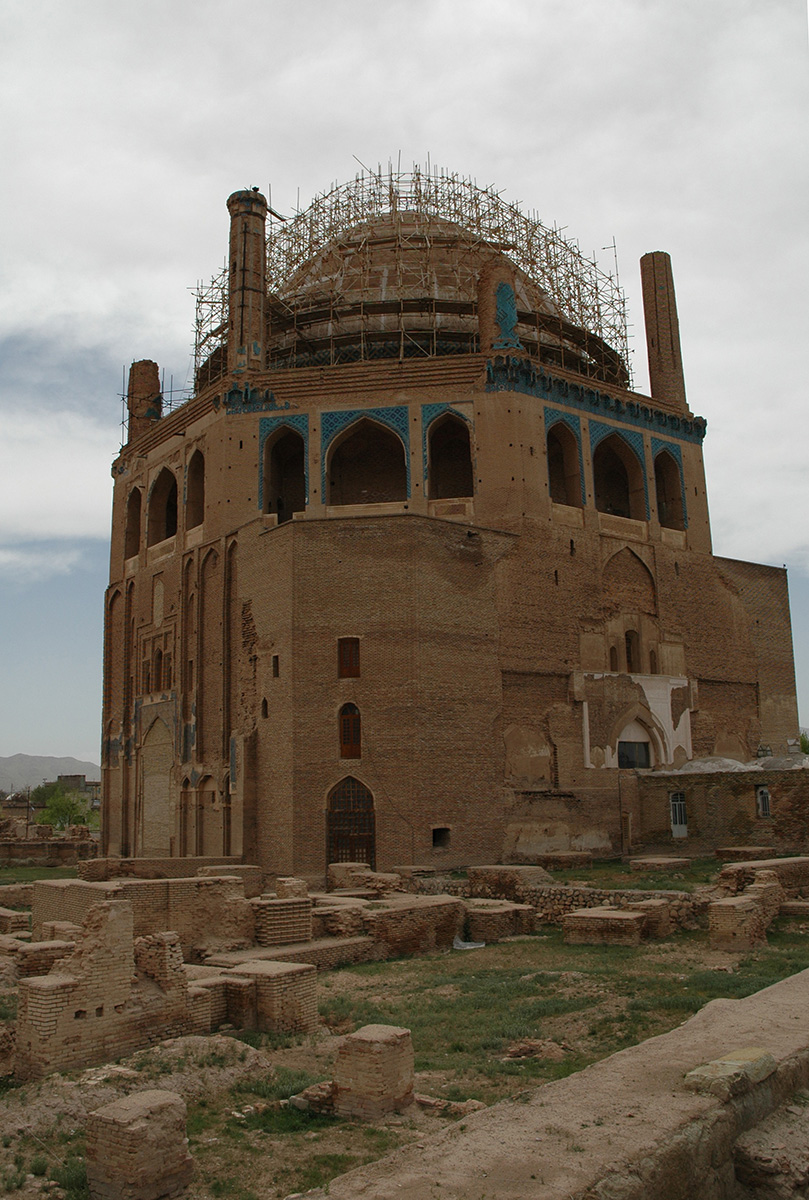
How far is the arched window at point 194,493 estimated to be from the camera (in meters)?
26.5

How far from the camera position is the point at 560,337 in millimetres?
28438

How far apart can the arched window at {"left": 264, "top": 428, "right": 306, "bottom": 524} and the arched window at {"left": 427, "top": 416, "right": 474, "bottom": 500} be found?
3.35m

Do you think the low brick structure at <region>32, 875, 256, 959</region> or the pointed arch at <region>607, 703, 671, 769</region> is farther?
the pointed arch at <region>607, 703, 671, 769</region>

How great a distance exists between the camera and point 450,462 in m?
26.1

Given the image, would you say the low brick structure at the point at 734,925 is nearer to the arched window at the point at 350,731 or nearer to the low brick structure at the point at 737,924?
the low brick structure at the point at 737,924

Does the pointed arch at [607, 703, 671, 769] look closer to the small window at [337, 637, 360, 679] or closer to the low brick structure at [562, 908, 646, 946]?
the small window at [337, 637, 360, 679]

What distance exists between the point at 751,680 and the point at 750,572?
3.00m

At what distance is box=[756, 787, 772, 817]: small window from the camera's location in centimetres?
2073

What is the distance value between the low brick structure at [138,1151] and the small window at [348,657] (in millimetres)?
15818

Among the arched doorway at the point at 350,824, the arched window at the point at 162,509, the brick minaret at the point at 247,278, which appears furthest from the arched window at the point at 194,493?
the arched doorway at the point at 350,824

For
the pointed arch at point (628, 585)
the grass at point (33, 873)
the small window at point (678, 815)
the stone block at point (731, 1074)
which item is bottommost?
the grass at point (33, 873)

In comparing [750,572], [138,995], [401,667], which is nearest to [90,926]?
[138,995]

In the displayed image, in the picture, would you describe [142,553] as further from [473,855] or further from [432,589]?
[473,855]

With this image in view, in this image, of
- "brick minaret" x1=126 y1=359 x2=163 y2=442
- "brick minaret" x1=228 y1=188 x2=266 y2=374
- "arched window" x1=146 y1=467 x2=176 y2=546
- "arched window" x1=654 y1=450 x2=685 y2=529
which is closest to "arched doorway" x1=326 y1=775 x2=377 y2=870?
"arched window" x1=146 y1=467 x2=176 y2=546
